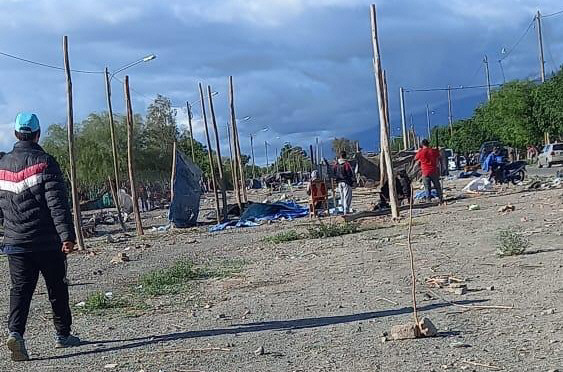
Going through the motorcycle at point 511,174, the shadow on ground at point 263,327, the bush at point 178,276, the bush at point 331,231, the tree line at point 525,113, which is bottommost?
the shadow on ground at point 263,327

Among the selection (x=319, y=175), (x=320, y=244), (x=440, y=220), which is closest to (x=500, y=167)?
(x=319, y=175)

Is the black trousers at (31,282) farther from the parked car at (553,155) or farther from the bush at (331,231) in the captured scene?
the parked car at (553,155)

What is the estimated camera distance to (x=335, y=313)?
856cm

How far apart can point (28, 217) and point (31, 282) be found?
580mm

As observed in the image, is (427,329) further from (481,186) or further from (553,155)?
(553,155)

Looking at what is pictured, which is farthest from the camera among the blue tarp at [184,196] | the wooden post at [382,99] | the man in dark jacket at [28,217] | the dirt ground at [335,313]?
the blue tarp at [184,196]

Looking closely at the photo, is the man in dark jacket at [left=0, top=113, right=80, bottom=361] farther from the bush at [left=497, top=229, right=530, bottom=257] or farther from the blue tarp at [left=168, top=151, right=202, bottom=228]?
the blue tarp at [left=168, top=151, right=202, bottom=228]

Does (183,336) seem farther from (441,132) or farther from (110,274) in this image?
(441,132)

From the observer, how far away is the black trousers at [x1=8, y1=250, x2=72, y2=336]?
7531 mm

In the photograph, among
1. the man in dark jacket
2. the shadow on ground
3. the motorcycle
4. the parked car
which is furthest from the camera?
the parked car

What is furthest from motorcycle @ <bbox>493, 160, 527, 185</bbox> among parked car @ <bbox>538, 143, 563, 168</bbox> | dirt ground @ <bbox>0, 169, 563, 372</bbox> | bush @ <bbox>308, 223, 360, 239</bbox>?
parked car @ <bbox>538, 143, 563, 168</bbox>

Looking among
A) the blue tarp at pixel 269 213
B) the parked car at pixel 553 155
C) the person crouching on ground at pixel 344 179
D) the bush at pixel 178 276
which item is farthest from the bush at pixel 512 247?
the parked car at pixel 553 155

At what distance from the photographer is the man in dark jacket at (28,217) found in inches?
294

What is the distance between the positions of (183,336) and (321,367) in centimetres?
203
